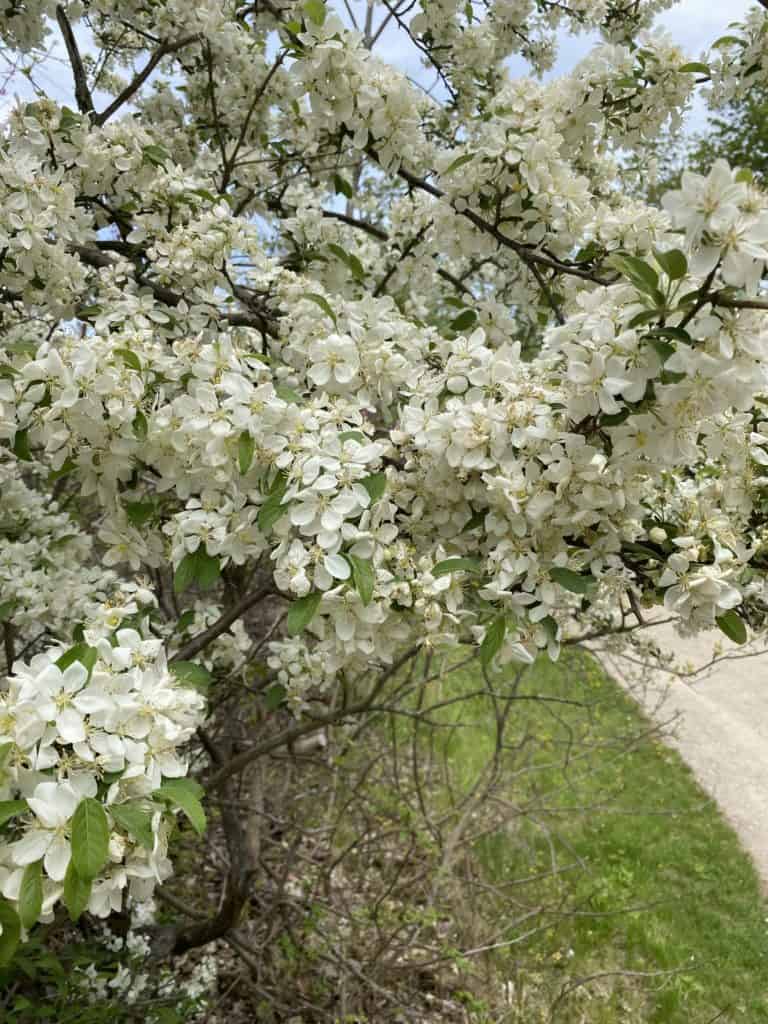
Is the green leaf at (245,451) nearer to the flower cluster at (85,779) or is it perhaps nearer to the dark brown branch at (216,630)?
the flower cluster at (85,779)

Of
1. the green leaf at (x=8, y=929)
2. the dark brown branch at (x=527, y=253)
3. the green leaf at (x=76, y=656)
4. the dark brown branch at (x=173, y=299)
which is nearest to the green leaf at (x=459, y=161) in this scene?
the dark brown branch at (x=527, y=253)

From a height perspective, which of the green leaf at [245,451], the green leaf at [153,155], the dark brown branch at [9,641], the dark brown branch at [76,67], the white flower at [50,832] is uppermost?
the dark brown branch at [76,67]

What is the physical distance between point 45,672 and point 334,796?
132 inches

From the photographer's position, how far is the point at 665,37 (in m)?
2.39

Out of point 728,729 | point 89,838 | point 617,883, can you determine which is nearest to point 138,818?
point 89,838

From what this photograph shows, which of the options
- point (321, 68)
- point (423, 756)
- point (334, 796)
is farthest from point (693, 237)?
point (423, 756)

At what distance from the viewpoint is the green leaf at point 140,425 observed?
5.40ft

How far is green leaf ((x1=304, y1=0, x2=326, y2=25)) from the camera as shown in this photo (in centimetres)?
193

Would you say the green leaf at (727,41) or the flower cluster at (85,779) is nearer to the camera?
the flower cluster at (85,779)

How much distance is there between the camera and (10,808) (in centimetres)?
100

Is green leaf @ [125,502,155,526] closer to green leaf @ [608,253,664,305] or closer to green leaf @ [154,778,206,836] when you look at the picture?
green leaf @ [154,778,206,836]

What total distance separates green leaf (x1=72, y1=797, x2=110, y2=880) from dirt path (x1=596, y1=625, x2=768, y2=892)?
12.9ft

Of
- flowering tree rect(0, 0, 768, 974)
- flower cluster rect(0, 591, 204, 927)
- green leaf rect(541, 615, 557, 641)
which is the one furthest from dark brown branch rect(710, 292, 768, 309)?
flower cluster rect(0, 591, 204, 927)

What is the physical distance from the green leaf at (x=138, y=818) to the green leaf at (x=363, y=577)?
47 centimetres
